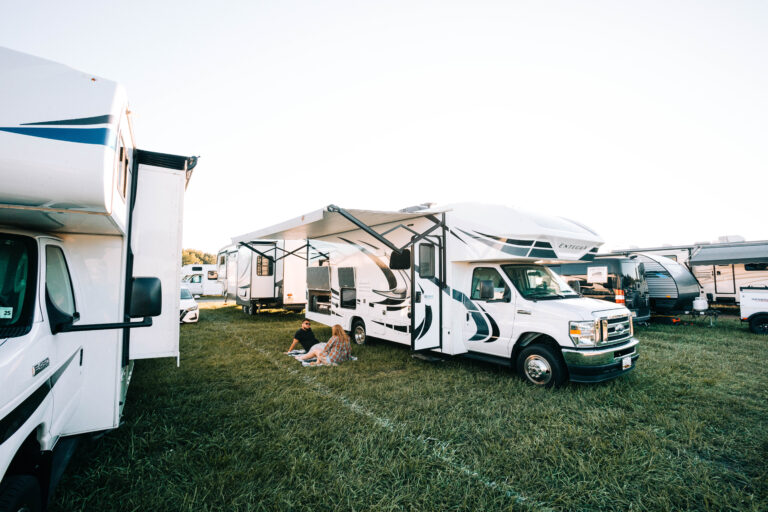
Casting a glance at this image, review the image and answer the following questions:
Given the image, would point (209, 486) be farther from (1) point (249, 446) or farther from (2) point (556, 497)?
(2) point (556, 497)

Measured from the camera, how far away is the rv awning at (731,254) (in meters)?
12.7

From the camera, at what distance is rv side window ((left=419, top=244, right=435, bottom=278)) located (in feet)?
22.8

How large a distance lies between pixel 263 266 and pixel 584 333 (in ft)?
40.7

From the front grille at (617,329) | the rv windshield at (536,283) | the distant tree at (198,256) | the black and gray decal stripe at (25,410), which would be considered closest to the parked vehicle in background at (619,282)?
the rv windshield at (536,283)

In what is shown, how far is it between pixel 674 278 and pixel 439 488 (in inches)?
529

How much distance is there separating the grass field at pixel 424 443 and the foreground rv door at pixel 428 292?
2.22 ft

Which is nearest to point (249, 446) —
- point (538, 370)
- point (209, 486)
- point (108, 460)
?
point (209, 486)

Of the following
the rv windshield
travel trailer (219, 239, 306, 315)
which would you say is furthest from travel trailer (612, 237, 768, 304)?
travel trailer (219, 239, 306, 315)

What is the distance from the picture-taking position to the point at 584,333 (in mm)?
5500

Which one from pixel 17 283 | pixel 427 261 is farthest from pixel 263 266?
pixel 17 283

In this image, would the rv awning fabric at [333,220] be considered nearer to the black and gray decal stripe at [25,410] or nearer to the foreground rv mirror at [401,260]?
the foreground rv mirror at [401,260]

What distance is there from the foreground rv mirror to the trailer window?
348 inches

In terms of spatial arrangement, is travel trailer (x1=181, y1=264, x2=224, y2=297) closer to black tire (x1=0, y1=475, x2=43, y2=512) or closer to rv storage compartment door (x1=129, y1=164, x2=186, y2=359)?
rv storage compartment door (x1=129, y1=164, x2=186, y2=359)

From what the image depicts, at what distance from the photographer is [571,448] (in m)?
3.88
